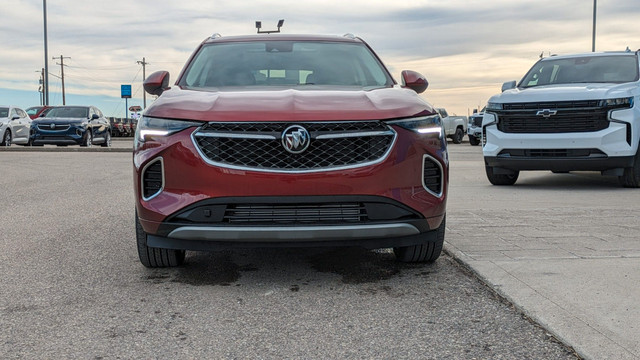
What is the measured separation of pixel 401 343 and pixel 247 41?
11.1 ft

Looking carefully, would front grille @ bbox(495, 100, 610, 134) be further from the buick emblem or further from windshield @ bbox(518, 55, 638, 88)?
the buick emblem

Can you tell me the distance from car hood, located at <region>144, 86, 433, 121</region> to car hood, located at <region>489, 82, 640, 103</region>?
5330 mm

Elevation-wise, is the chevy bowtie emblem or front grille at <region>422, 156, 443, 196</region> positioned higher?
the chevy bowtie emblem

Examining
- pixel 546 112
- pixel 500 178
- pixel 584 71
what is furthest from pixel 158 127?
pixel 584 71

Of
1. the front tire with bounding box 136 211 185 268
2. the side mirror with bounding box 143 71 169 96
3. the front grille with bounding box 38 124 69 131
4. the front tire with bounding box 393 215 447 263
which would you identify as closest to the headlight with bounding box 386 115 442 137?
the front tire with bounding box 393 215 447 263

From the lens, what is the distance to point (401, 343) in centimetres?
322

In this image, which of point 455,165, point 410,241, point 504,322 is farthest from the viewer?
point 455,165

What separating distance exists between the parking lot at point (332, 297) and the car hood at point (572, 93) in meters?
2.75

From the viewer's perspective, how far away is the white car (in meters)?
24.3

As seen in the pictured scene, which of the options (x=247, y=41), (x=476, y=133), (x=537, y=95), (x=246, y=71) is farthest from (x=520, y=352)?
(x=476, y=133)

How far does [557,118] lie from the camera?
9.33 meters

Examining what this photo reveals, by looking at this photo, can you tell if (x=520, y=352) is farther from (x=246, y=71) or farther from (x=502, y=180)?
(x=502, y=180)

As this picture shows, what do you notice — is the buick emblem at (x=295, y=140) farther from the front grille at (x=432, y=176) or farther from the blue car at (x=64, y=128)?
the blue car at (x=64, y=128)

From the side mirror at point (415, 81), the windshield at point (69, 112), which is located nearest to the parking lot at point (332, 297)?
the side mirror at point (415, 81)
